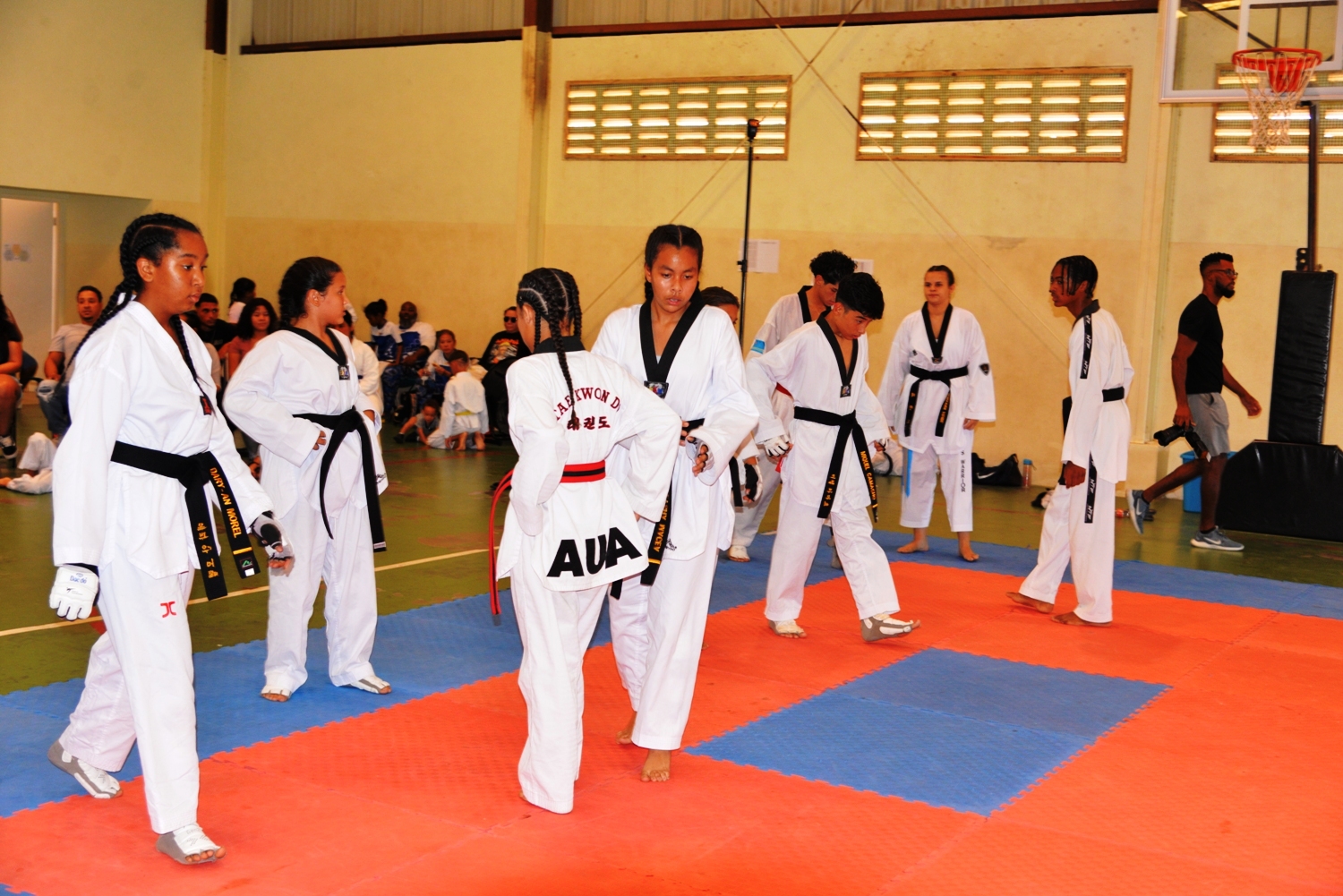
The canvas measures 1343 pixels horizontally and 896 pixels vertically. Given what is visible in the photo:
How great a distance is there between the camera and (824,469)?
17.7 feet

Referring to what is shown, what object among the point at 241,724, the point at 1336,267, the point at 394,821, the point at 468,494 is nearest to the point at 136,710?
the point at 394,821

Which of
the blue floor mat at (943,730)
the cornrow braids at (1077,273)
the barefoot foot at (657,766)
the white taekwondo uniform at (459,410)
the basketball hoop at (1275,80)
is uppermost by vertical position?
the basketball hoop at (1275,80)

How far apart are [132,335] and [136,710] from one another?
920 millimetres

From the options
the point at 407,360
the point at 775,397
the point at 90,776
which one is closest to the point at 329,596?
the point at 90,776

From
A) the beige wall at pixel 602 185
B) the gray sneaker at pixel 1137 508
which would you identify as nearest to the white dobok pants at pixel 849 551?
the gray sneaker at pixel 1137 508

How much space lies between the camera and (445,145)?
14320mm

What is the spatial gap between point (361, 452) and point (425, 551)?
2828 millimetres

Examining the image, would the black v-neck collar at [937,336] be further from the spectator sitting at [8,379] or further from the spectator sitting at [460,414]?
the spectator sitting at [8,379]

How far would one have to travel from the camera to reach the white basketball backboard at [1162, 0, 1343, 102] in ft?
27.9

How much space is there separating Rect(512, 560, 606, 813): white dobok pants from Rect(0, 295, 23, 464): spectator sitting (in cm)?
773

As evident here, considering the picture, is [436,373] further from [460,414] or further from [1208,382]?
[1208,382]

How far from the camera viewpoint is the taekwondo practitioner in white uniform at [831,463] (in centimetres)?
540

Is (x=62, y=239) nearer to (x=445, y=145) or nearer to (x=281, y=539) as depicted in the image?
(x=445, y=145)

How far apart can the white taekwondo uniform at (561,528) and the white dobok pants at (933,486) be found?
4.48m
